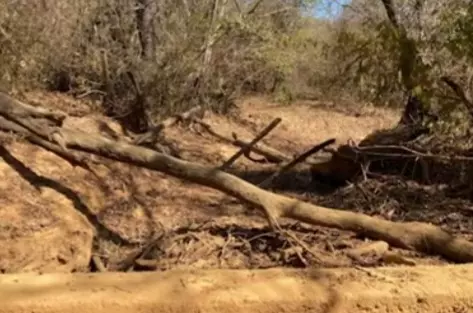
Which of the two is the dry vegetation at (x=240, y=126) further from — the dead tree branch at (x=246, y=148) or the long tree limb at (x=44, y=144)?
the dead tree branch at (x=246, y=148)

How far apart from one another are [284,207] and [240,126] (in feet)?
23.3

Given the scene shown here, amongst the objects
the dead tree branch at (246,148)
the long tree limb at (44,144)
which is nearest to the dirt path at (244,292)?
the dead tree branch at (246,148)

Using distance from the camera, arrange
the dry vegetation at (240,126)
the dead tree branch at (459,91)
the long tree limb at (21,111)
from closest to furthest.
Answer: the dry vegetation at (240,126), the dead tree branch at (459,91), the long tree limb at (21,111)

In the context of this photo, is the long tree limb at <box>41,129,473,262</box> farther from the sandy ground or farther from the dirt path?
the dirt path

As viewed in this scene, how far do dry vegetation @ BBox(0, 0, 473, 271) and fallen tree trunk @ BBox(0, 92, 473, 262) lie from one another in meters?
0.01

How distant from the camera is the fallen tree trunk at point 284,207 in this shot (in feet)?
20.6

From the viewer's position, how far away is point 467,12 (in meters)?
7.68

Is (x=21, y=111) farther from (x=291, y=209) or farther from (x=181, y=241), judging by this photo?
(x=291, y=209)

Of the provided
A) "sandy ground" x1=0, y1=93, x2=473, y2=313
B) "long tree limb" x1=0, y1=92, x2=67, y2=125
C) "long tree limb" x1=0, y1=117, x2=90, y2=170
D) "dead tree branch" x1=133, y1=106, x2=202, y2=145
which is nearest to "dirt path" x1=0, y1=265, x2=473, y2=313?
"sandy ground" x1=0, y1=93, x2=473, y2=313

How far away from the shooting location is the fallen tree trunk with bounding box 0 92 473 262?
6.28 m

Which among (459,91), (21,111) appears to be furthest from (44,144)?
(459,91)

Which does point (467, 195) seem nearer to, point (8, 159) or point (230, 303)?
point (8, 159)

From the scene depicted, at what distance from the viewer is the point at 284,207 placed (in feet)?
22.9

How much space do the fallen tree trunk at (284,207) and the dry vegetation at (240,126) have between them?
13 millimetres
